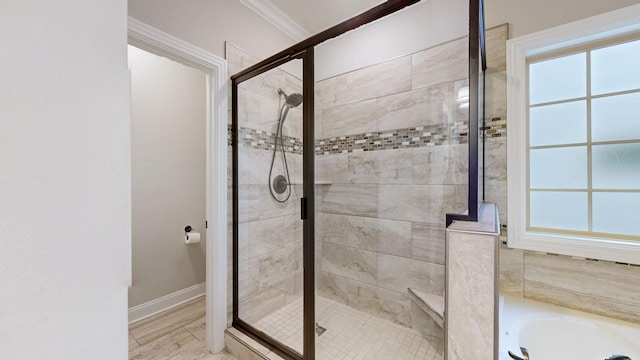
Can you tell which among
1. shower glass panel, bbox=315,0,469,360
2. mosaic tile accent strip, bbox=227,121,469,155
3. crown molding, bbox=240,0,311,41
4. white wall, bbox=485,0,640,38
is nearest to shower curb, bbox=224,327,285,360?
shower glass panel, bbox=315,0,469,360

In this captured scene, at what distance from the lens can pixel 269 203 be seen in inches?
75.9

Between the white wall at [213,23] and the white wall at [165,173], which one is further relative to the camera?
the white wall at [165,173]

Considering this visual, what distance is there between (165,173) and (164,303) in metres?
1.17

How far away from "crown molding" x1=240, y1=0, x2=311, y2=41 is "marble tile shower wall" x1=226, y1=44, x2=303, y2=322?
1.25 ft

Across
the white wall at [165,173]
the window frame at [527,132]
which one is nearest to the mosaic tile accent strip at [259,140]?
the white wall at [165,173]

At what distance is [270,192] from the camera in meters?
1.93

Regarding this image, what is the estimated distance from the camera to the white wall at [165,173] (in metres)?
2.04

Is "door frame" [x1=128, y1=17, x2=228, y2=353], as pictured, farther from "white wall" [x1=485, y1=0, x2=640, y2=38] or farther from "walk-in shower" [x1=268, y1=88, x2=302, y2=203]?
"white wall" [x1=485, y1=0, x2=640, y2=38]

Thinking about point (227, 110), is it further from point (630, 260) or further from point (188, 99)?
point (630, 260)

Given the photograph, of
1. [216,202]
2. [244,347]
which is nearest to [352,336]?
[244,347]

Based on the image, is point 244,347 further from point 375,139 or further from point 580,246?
point 580,246

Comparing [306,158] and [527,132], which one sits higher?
[527,132]

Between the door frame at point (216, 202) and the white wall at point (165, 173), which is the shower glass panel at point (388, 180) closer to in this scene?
the door frame at point (216, 202)

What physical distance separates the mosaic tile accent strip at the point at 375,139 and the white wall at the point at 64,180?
4.50 feet
